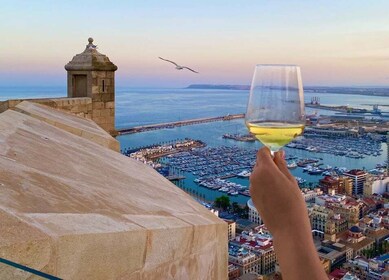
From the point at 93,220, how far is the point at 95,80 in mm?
3680

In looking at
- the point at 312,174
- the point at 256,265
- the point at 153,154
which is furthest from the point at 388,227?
the point at 153,154

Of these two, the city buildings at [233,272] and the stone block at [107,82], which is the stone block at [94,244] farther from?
the city buildings at [233,272]

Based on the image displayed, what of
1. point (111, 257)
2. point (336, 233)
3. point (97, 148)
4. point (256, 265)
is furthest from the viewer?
point (336, 233)

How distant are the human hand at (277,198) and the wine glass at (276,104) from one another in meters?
0.14

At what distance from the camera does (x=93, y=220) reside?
3.40ft

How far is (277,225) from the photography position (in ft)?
2.52

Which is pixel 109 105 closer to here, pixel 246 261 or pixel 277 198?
pixel 277 198

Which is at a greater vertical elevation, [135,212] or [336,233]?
[135,212]

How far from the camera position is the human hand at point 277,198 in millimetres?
756

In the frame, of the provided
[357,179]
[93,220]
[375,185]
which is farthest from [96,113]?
[375,185]

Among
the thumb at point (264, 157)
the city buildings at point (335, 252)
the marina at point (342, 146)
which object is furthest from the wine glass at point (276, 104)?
the marina at point (342, 146)

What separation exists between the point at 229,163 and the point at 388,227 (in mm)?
17437

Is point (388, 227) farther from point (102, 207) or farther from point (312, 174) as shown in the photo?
Answer: point (102, 207)

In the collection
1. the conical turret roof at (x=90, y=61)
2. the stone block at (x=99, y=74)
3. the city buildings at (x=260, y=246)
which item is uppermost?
the conical turret roof at (x=90, y=61)
